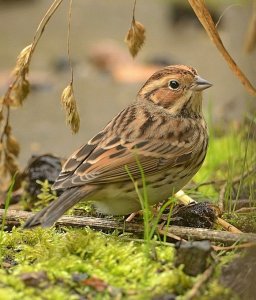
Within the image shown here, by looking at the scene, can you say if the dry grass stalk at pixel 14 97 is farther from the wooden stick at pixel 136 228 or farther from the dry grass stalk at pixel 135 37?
the wooden stick at pixel 136 228

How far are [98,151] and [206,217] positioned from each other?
2.08 feet

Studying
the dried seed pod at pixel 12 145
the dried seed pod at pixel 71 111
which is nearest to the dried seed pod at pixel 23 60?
the dried seed pod at pixel 71 111

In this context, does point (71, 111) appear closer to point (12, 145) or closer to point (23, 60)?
point (23, 60)

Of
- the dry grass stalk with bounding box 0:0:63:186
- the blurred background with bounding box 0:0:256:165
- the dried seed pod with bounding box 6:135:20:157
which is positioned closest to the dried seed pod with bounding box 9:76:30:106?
the dry grass stalk with bounding box 0:0:63:186

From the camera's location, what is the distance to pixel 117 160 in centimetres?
419

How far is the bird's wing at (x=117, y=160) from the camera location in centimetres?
410

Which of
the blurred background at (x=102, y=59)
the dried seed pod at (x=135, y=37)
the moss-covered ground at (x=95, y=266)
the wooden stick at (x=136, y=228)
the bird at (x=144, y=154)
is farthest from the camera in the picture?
the blurred background at (x=102, y=59)

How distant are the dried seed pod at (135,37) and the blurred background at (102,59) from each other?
1.49 m

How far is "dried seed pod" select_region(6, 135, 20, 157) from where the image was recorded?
17.0ft

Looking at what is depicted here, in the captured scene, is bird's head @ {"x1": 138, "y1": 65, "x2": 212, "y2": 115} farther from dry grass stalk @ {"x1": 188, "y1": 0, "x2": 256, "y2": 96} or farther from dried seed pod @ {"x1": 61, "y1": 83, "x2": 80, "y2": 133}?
dried seed pod @ {"x1": 61, "y1": 83, "x2": 80, "y2": 133}

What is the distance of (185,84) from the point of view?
4.62m

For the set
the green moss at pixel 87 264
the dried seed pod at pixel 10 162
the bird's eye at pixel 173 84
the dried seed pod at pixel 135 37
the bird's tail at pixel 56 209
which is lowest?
the green moss at pixel 87 264

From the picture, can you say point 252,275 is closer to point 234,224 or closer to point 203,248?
point 203,248

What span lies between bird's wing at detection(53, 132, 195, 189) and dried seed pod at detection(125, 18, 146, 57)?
1.99ft
